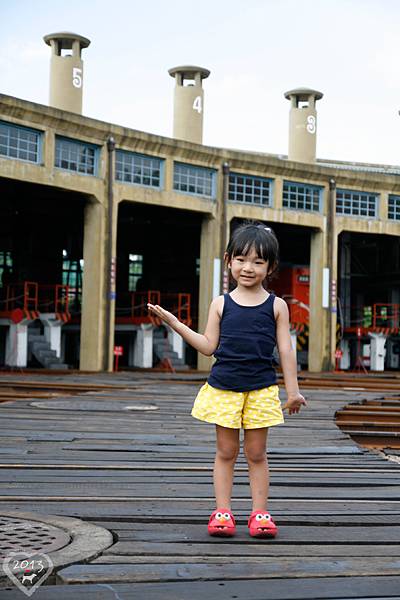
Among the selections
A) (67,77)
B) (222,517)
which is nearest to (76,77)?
(67,77)

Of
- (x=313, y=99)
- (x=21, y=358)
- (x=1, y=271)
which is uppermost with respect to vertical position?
Result: (x=313, y=99)

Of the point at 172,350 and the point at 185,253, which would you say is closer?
the point at 172,350

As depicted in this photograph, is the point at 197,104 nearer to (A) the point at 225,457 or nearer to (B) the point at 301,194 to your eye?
(B) the point at 301,194

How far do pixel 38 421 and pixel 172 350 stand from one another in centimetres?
2080

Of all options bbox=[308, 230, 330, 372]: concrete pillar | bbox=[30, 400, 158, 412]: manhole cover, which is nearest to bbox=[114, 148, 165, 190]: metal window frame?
bbox=[308, 230, 330, 372]: concrete pillar

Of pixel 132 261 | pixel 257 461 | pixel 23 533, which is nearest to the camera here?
pixel 23 533

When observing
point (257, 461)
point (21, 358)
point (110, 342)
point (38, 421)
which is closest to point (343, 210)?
point (110, 342)

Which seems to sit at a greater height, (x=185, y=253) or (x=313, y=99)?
(x=313, y=99)

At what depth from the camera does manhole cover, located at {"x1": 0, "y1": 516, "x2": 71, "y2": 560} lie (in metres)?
3.35

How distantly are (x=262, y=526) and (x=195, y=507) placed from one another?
0.73 meters

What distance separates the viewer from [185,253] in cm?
3891

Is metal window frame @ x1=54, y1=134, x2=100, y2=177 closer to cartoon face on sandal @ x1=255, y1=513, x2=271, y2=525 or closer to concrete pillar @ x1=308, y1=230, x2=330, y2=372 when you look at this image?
concrete pillar @ x1=308, y1=230, x2=330, y2=372

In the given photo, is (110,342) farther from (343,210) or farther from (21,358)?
(343,210)

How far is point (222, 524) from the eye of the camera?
3.83 meters
